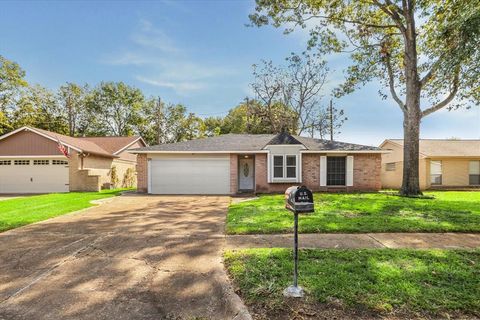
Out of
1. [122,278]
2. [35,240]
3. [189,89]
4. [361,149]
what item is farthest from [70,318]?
[189,89]

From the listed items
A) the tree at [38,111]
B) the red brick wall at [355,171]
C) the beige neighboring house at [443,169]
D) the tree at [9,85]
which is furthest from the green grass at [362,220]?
the tree at [38,111]

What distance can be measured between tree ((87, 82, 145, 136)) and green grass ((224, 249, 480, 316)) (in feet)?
127

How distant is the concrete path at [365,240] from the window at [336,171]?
391 inches

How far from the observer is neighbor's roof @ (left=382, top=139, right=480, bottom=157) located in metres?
19.4

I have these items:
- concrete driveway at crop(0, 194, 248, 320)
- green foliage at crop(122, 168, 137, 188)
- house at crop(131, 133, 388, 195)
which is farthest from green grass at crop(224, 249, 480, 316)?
green foliage at crop(122, 168, 137, 188)

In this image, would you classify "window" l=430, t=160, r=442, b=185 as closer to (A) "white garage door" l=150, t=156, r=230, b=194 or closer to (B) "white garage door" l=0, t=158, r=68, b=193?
(A) "white garage door" l=150, t=156, r=230, b=194

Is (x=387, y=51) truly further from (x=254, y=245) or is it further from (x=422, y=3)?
(x=254, y=245)

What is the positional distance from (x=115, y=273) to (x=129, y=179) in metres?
21.6

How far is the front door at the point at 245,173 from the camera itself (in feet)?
55.9

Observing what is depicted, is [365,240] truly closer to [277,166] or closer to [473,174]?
[277,166]

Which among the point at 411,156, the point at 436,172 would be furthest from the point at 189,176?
the point at 436,172

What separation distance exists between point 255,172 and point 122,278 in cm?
1232

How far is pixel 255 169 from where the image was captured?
51.5 feet

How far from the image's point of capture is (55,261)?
4391mm
